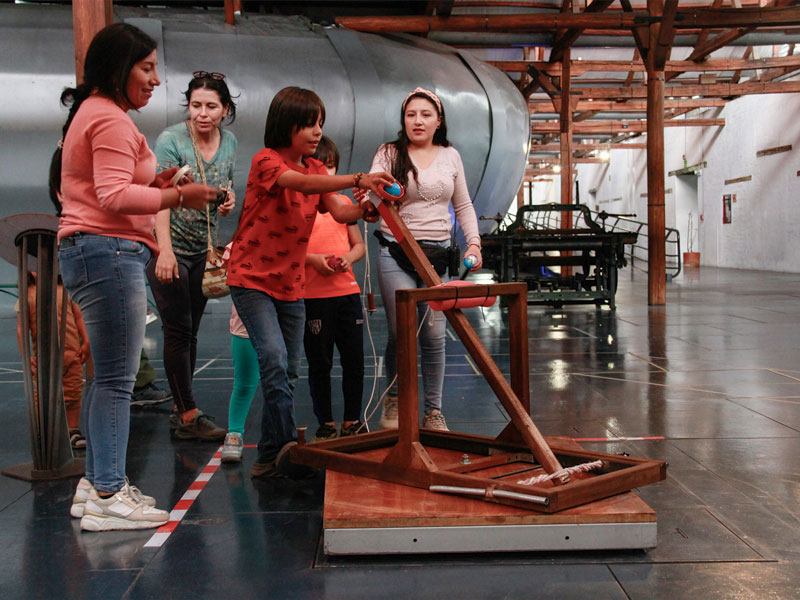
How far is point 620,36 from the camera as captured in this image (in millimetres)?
14469

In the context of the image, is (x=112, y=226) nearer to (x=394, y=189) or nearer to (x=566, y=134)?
(x=394, y=189)

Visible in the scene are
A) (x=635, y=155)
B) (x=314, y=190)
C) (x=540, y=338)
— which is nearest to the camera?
(x=314, y=190)

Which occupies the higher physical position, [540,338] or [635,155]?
[635,155]

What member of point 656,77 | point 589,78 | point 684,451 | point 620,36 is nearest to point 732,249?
point 589,78

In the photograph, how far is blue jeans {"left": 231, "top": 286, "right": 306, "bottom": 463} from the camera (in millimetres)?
2910

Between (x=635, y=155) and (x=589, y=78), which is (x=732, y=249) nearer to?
(x=589, y=78)

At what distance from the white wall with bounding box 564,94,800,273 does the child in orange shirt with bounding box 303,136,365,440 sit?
54.2ft

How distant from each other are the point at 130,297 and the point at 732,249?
21.1m

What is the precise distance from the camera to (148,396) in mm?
4676

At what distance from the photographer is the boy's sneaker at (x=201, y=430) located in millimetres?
3660

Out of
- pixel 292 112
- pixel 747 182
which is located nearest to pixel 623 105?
pixel 747 182

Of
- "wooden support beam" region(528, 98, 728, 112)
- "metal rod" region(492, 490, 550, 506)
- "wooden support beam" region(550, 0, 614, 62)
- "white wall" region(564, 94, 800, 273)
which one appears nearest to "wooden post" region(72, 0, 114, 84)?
"metal rod" region(492, 490, 550, 506)

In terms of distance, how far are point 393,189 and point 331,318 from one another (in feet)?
3.33

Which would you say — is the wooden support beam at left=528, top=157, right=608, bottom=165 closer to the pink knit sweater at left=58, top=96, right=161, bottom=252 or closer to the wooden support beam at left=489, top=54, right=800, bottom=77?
the wooden support beam at left=489, top=54, right=800, bottom=77
